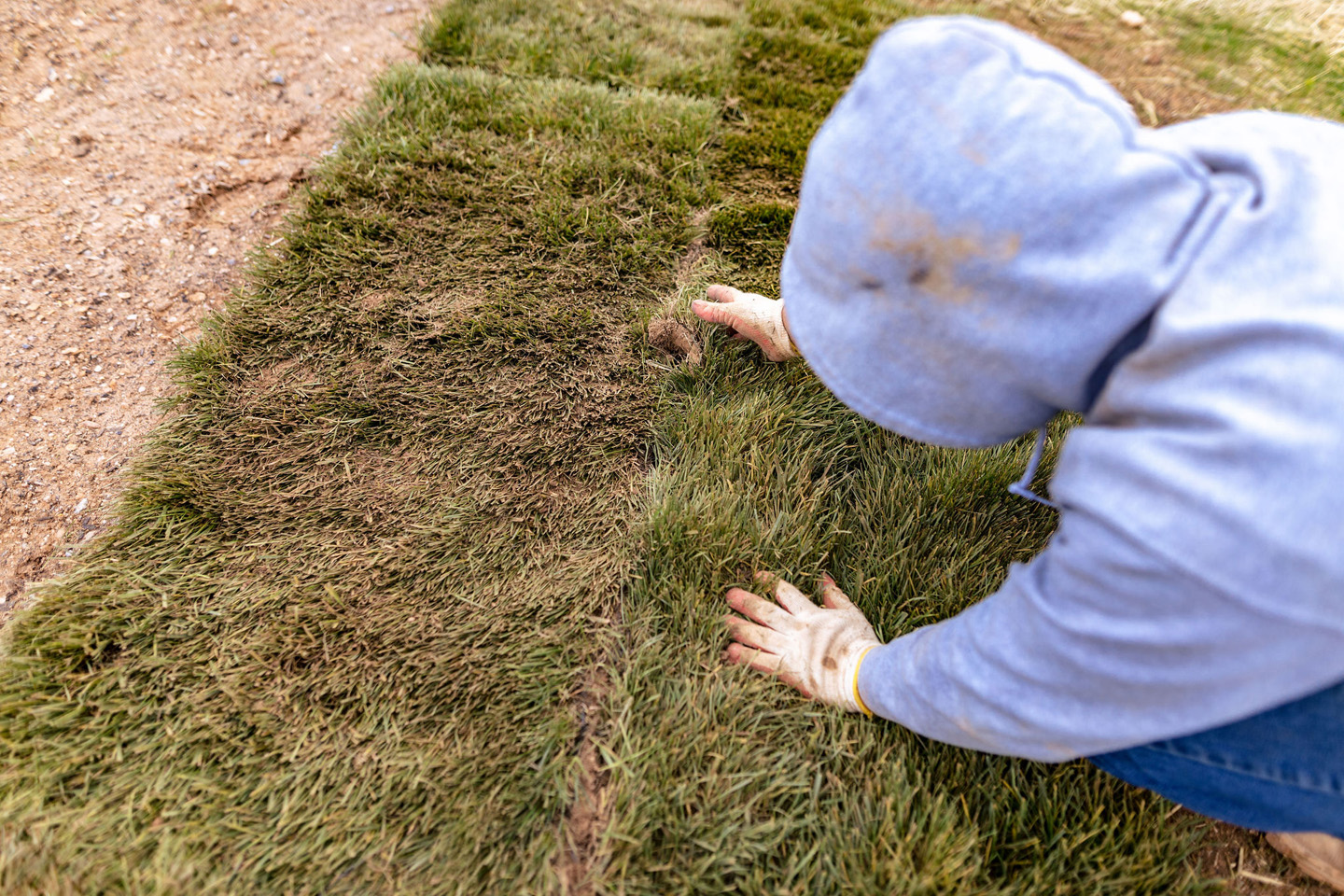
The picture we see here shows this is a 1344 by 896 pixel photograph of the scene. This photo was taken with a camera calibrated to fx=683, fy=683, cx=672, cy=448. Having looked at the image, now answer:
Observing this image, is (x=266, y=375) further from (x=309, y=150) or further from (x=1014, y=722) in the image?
(x=1014, y=722)

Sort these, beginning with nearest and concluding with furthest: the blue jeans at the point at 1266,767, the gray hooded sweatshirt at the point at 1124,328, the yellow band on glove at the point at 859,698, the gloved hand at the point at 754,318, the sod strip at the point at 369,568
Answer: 1. the gray hooded sweatshirt at the point at 1124,328
2. the blue jeans at the point at 1266,767
3. the sod strip at the point at 369,568
4. the yellow band on glove at the point at 859,698
5. the gloved hand at the point at 754,318

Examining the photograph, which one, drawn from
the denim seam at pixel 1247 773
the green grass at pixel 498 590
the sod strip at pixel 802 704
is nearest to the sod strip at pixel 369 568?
the green grass at pixel 498 590

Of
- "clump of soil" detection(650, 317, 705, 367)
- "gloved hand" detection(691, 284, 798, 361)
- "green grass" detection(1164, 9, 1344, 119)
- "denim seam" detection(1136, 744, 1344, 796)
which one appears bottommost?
"denim seam" detection(1136, 744, 1344, 796)

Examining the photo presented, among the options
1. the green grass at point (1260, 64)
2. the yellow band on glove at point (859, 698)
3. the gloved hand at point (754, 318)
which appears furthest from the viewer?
the green grass at point (1260, 64)

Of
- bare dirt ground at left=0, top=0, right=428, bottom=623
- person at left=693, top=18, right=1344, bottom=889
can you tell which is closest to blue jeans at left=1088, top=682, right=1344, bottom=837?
person at left=693, top=18, right=1344, bottom=889

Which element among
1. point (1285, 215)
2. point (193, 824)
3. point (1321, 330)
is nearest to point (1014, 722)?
point (1321, 330)

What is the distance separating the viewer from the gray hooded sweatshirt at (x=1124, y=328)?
78 centimetres

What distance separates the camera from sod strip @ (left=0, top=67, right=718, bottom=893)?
127 cm

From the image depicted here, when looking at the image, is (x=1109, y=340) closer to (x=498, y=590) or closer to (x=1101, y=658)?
(x=1101, y=658)

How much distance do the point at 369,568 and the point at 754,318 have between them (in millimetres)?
1153

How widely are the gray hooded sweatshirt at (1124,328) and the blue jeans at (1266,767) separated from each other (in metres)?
0.29

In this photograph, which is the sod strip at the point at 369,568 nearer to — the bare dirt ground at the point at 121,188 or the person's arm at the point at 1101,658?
the bare dirt ground at the point at 121,188

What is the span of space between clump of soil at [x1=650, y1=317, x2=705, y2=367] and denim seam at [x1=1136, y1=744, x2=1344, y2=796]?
1.34m

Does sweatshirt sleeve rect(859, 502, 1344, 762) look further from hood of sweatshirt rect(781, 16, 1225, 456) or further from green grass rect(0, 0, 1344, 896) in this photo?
green grass rect(0, 0, 1344, 896)
